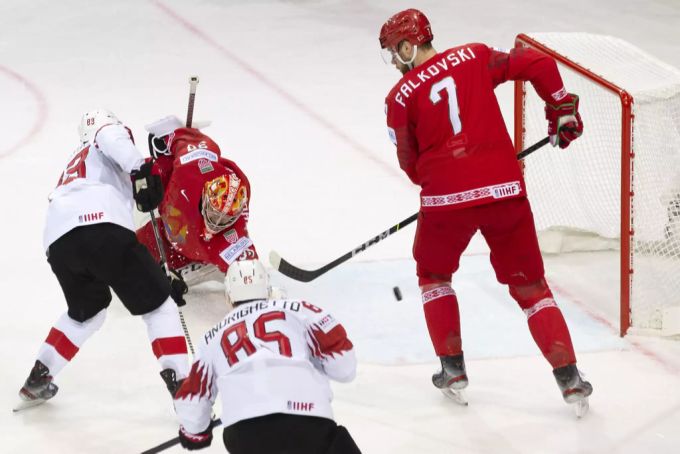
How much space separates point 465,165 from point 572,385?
745 millimetres

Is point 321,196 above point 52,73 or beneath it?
beneath

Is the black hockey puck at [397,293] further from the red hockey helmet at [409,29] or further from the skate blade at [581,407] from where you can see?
the red hockey helmet at [409,29]

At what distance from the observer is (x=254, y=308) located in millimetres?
2625

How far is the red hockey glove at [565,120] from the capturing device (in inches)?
139

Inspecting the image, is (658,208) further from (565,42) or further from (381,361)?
(381,361)

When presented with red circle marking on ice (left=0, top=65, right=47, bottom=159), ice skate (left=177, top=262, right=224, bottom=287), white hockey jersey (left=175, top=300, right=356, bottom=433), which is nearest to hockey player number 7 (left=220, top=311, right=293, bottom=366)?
white hockey jersey (left=175, top=300, right=356, bottom=433)

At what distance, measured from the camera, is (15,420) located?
3.62 meters

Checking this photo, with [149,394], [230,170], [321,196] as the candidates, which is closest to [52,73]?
[321,196]

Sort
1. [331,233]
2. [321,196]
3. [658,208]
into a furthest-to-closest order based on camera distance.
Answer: [321,196]
[331,233]
[658,208]

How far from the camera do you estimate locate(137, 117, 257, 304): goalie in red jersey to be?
4.03 meters

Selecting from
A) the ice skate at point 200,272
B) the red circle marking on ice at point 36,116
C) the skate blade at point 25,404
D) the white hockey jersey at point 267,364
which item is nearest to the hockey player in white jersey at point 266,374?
the white hockey jersey at point 267,364

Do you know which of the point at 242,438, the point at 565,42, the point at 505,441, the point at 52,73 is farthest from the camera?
the point at 52,73

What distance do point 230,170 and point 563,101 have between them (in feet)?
4.35

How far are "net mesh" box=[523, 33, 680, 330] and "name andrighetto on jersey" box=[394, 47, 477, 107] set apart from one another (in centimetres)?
80
